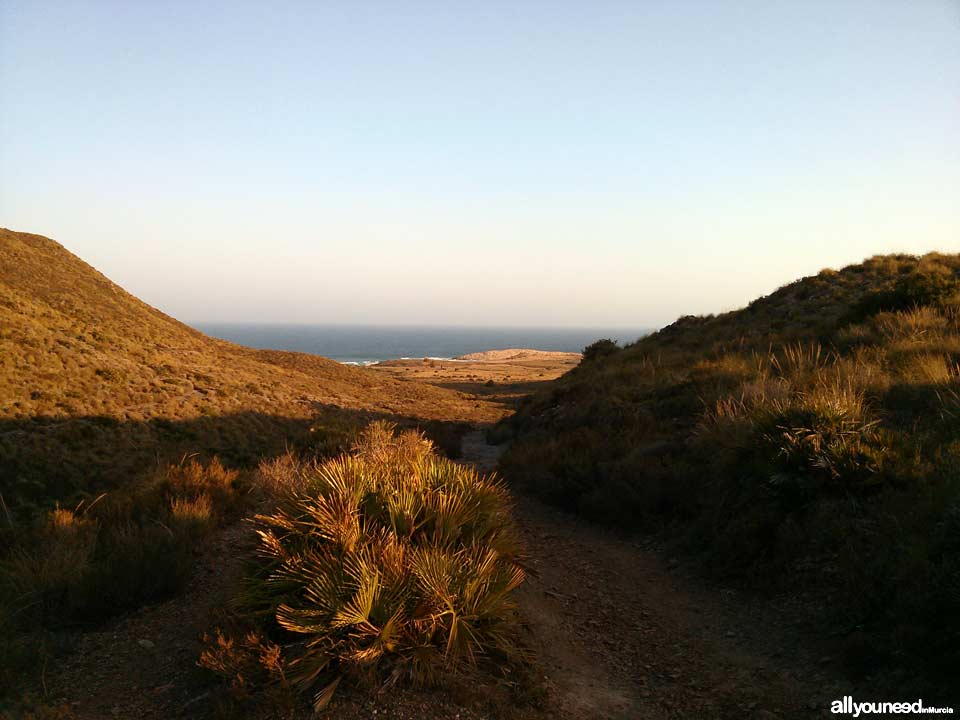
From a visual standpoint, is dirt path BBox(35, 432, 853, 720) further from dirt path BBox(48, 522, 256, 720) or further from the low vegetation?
the low vegetation

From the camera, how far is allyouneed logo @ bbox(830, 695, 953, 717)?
137 inches

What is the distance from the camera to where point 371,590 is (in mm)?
4160

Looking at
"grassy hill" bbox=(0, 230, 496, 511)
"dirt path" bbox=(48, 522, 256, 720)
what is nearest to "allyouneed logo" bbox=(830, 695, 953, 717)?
"dirt path" bbox=(48, 522, 256, 720)

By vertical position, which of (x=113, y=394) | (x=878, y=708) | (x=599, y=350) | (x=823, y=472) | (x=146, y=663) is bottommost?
(x=146, y=663)

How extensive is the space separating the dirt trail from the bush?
77cm

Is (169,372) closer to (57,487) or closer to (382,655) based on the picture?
(57,487)

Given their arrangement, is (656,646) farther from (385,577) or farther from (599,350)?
(599,350)

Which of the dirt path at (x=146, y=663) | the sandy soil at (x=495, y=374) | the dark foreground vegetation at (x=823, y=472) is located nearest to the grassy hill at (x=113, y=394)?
the dark foreground vegetation at (x=823, y=472)

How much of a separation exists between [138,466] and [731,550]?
15.7 m

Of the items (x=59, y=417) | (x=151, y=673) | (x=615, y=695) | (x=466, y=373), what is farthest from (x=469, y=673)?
(x=466, y=373)

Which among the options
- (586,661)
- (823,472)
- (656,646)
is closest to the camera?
(586,661)

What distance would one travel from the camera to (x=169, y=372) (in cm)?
2500

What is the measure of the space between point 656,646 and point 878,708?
2.08 m

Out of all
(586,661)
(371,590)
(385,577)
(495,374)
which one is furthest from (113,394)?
(495,374)
